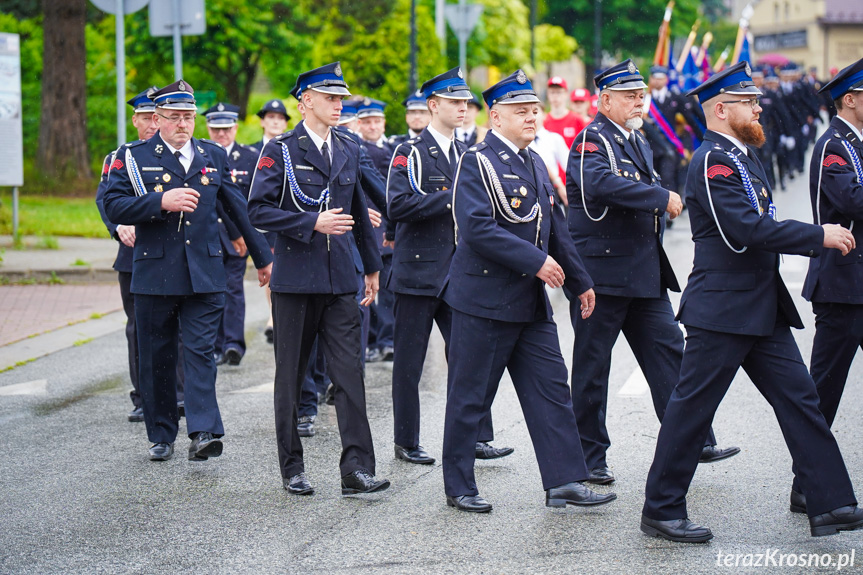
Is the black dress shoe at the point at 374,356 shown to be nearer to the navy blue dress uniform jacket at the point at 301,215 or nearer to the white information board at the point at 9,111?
the navy blue dress uniform jacket at the point at 301,215

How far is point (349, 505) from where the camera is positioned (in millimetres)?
5781

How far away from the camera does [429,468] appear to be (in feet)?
21.2

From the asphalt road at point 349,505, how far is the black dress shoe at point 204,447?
0.07m

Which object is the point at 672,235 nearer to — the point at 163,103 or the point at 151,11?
the point at 151,11

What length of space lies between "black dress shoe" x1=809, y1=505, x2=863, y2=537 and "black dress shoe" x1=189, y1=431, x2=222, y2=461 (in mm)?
3184

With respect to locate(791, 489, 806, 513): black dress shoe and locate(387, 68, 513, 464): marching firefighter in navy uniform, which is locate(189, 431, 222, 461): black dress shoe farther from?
locate(791, 489, 806, 513): black dress shoe

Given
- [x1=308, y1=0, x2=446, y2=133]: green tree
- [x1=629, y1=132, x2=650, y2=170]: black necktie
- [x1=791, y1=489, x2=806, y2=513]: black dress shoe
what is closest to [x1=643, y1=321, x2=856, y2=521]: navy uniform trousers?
[x1=791, y1=489, x2=806, y2=513]: black dress shoe

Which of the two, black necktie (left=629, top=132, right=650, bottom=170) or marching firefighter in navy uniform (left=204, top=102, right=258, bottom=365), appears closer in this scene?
black necktie (left=629, top=132, right=650, bottom=170)


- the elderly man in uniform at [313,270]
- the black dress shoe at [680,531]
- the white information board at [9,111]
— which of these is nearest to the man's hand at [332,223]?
the elderly man in uniform at [313,270]

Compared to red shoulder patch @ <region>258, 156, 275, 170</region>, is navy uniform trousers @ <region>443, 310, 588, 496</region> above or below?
below

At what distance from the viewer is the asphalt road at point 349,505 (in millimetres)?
4957

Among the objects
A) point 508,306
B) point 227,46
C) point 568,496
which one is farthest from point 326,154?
point 227,46

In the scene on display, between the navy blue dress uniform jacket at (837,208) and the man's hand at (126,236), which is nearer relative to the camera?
the navy blue dress uniform jacket at (837,208)

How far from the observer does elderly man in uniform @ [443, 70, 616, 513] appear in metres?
5.52
